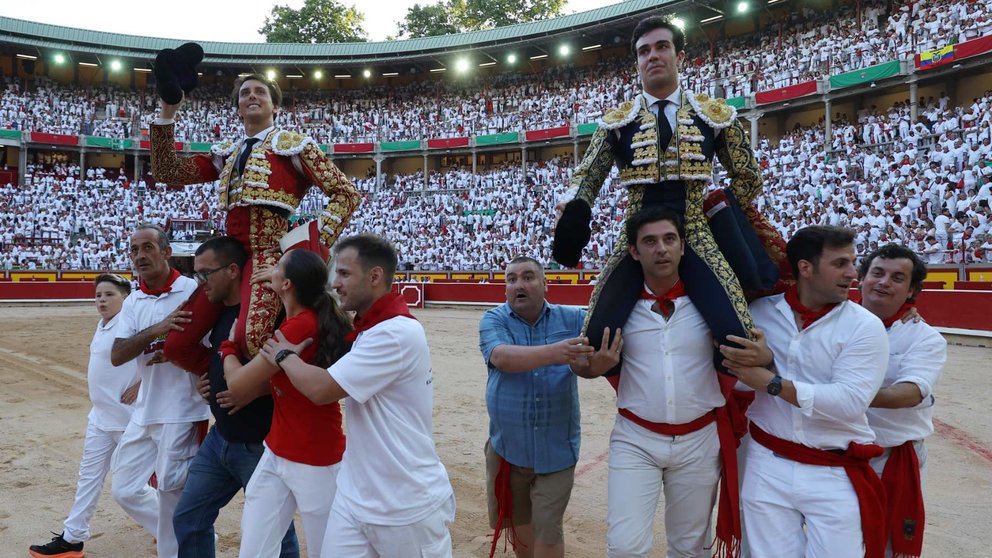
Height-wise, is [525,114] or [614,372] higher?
[525,114]

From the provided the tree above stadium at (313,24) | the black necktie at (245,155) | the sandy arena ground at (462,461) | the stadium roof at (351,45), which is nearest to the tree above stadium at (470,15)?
the tree above stadium at (313,24)

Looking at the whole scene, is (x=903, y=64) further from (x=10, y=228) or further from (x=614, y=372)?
(x=10, y=228)

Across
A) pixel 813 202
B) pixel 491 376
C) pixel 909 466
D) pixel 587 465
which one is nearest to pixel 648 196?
pixel 491 376

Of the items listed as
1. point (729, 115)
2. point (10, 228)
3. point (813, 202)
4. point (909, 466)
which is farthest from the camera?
point (10, 228)

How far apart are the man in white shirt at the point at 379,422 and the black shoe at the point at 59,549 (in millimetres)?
A: 2122

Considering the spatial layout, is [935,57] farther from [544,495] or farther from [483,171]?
[544,495]

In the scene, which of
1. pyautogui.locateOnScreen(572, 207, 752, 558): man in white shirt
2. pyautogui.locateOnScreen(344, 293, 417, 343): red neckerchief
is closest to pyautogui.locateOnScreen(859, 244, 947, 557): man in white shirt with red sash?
pyautogui.locateOnScreen(572, 207, 752, 558): man in white shirt

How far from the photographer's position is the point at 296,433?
2.36 metres

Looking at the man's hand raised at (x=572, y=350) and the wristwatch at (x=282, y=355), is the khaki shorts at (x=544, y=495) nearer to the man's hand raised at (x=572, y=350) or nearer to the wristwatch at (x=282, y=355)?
the man's hand raised at (x=572, y=350)

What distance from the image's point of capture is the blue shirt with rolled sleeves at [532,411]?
2938 mm

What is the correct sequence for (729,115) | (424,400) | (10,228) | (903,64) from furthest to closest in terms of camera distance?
(10,228) < (903,64) < (729,115) < (424,400)

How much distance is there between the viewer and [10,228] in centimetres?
2514

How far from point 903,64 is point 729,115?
20.3 m

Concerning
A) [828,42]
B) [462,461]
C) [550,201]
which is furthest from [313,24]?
[462,461]
